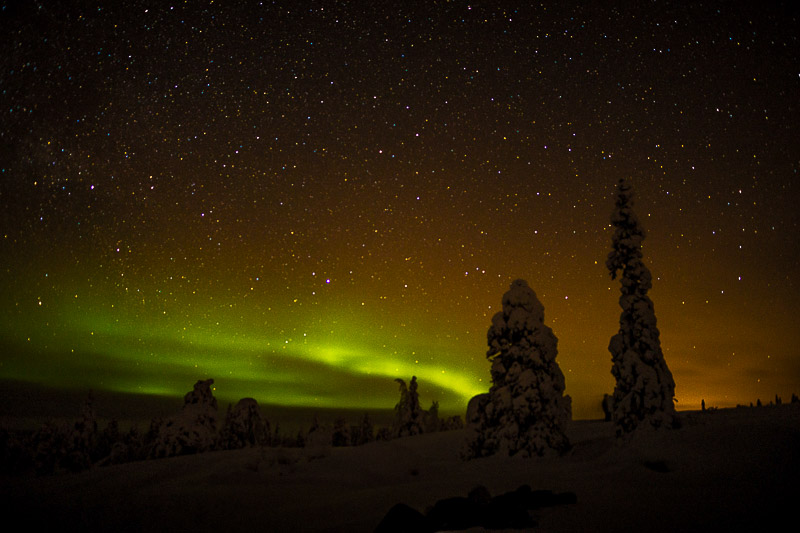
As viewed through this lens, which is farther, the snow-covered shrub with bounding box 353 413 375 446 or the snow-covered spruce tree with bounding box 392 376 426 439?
the snow-covered shrub with bounding box 353 413 375 446

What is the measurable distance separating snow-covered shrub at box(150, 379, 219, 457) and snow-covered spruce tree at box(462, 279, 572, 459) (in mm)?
22923

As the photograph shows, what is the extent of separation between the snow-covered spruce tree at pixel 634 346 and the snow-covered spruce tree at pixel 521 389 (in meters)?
2.86

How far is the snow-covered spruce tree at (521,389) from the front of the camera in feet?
70.6

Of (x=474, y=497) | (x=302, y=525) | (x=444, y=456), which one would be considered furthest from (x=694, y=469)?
(x=444, y=456)

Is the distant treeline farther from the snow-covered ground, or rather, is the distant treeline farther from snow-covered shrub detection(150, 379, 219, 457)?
the snow-covered ground

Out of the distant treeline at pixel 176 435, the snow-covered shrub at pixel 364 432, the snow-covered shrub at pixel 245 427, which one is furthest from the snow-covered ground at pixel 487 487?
the snow-covered shrub at pixel 364 432

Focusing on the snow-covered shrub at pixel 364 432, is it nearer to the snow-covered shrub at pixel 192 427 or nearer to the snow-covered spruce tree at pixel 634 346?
the snow-covered shrub at pixel 192 427

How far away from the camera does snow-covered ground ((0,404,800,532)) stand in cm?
705

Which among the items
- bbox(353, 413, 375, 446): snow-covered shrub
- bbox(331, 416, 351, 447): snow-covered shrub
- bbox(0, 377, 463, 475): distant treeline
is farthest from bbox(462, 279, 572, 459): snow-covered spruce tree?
bbox(353, 413, 375, 446): snow-covered shrub

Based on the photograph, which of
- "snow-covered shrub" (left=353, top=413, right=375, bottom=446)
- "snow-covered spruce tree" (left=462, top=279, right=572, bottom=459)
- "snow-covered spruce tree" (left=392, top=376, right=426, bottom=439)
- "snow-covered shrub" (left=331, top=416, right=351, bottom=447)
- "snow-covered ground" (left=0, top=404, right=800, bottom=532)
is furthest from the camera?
"snow-covered shrub" (left=353, top=413, right=375, bottom=446)

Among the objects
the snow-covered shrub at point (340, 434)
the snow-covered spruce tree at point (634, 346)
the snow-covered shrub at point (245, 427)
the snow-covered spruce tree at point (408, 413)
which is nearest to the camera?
the snow-covered spruce tree at point (634, 346)

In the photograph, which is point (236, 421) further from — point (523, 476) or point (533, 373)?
point (523, 476)

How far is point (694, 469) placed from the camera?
10.5m

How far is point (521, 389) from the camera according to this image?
72.7ft
